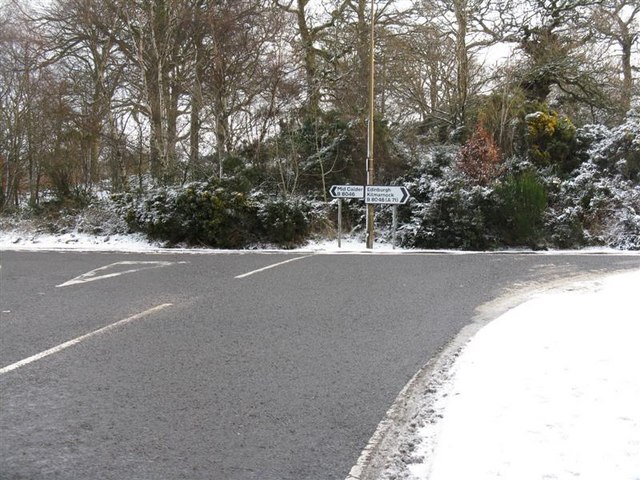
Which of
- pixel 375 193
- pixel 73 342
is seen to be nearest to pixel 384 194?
pixel 375 193

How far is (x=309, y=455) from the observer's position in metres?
3.47

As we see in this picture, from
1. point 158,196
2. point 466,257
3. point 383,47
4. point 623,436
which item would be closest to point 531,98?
point 383,47

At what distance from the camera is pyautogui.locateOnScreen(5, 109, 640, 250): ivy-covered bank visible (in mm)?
16703

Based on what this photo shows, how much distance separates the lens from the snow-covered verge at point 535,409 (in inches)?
125

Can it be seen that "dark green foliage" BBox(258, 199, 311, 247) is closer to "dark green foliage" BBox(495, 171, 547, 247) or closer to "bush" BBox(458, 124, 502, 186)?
"bush" BBox(458, 124, 502, 186)

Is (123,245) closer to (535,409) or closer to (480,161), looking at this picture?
(480,161)

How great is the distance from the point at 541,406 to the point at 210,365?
2838 millimetres

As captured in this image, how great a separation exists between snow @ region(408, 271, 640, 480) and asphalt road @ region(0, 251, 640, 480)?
20.4 inches

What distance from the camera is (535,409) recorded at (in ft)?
12.9

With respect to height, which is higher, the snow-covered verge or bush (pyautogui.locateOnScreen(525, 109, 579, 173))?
bush (pyautogui.locateOnScreen(525, 109, 579, 173))

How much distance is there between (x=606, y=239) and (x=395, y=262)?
8218mm

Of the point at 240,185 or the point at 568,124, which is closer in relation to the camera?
the point at 240,185

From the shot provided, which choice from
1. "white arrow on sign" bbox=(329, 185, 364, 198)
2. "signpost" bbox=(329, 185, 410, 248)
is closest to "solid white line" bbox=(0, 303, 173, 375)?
"white arrow on sign" bbox=(329, 185, 364, 198)

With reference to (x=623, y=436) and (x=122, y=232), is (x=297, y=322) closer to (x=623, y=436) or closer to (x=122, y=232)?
(x=623, y=436)
